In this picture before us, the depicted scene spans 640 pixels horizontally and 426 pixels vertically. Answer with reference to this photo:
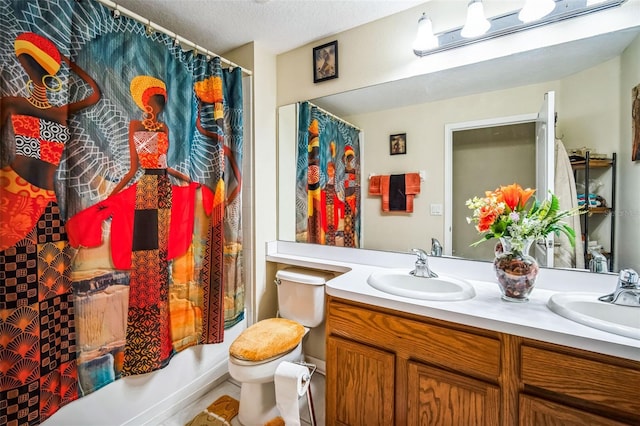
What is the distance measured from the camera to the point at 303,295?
1815 mm

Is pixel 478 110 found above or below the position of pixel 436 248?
above

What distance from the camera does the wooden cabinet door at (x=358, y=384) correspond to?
1.16 meters

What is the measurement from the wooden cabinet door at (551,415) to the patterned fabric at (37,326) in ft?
5.98

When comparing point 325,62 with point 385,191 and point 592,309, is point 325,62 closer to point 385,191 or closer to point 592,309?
point 385,191

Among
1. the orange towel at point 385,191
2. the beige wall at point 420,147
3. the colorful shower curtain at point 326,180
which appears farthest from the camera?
the colorful shower curtain at point 326,180

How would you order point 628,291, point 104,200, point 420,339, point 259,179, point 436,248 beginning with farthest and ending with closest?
point 259,179
point 436,248
point 104,200
point 420,339
point 628,291

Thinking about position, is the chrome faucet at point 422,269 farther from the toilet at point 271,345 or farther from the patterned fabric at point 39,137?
the patterned fabric at point 39,137

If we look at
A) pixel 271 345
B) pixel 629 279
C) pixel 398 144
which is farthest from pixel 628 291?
A: pixel 271 345

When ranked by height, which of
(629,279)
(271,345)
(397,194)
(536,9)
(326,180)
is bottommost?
(271,345)

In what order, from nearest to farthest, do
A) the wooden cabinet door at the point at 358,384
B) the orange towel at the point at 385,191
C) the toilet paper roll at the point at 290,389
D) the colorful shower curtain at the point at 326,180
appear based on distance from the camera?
the wooden cabinet door at the point at 358,384, the toilet paper roll at the point at 290,389, the orange towel at the point at 385,191, the colorful shower curtain at the point at 326,180

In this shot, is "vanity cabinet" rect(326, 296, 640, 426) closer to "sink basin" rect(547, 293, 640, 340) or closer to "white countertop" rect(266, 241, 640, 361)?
"white countertop" rect(266, 241, 640, 361)

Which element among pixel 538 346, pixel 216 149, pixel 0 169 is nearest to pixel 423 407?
pixel 538 346

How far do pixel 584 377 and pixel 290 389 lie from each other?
1137mm

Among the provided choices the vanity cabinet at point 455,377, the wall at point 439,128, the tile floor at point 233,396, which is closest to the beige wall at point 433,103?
the wall at point 439,128
